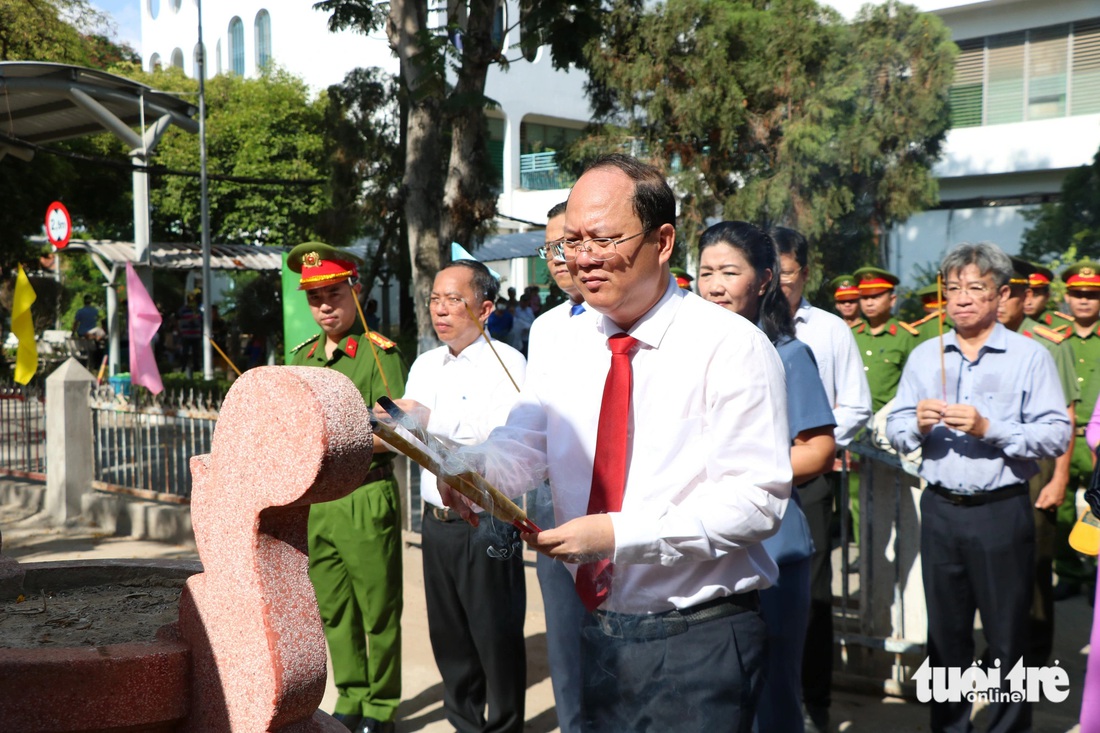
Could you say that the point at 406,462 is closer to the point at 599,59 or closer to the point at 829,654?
the point at 829,654

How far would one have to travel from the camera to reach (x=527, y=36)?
8.44m

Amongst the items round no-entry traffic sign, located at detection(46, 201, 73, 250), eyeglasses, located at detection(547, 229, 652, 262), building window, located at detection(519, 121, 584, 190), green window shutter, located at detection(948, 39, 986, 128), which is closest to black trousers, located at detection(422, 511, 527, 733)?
eyeglasses, located at detection(547, 229, 652, 262)

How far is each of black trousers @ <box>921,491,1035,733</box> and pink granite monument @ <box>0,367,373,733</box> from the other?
2.74 m

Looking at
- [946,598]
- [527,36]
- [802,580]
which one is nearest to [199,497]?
[802,580]

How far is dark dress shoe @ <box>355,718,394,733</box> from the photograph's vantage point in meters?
4.21

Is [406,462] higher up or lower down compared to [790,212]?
lower down

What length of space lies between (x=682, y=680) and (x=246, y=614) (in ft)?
2.97

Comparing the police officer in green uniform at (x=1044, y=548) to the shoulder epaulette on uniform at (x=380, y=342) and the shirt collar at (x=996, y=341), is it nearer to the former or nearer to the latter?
the shirt collar at (x=996, y=341)

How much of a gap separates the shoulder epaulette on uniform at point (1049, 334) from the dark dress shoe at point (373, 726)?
4.92 m

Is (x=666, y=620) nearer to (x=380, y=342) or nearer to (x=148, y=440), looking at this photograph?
(x=380, y=342)

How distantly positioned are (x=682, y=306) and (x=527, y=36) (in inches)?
266

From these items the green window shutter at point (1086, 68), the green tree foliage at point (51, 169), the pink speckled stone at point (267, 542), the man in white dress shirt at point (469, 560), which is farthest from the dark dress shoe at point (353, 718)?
the green window shutter at point (1086, 68)

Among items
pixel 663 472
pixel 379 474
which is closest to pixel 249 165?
pixel 379 474

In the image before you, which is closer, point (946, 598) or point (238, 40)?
point (946, 598)
